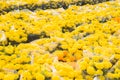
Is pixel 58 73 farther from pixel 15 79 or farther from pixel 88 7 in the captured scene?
pixel 88 7

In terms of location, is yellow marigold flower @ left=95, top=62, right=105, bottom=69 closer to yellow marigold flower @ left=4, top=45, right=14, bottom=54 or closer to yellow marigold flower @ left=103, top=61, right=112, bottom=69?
yellow marigold flower @ left=103, top=61, right=112, bottom=69

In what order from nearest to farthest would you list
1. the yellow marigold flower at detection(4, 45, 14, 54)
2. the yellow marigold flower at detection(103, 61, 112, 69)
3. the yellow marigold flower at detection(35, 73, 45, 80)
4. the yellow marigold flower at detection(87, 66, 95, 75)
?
the yellow marigold flower at detection(35, 73, 45, 80) → the yellow marigold flower at detection(87, 66, 95, 75) → the yellow marigold flower at detection(103, 61, 112, 69) → the yellow marigold flower at detection(4, 45, 14, 54)

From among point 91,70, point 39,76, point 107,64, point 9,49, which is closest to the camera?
point 39,76

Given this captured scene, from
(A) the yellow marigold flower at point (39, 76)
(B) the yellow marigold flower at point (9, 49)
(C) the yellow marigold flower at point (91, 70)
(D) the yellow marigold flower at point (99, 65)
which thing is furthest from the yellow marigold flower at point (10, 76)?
(D) the yellow marigold flower at point (99, 65)

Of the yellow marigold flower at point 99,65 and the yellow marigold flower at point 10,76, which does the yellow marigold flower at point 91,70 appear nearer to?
the yellow marigold flower at point 99,65

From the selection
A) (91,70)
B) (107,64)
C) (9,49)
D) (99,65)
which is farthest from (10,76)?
(107,64)

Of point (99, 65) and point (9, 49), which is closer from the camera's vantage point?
point (99, 65)

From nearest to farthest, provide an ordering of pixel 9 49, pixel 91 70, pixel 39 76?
pixel 39 76 → pixel 91 70 → pixel 9 49

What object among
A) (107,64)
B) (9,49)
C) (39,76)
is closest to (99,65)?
(107,64)

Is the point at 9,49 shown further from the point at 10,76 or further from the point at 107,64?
the point at 107,64

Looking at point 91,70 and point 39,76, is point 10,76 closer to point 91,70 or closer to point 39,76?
point 39,76

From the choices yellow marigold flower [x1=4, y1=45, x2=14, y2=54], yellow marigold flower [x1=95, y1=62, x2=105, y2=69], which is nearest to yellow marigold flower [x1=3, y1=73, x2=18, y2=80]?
yellow marigold flower [x1=4, y1=45, x2=14, y2=54]

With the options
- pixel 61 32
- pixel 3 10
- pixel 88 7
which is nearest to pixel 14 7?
pixel 3 10

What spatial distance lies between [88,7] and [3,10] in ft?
7.91
